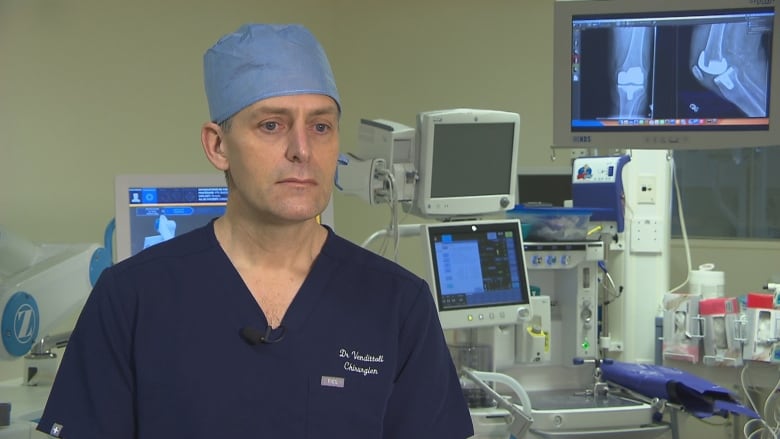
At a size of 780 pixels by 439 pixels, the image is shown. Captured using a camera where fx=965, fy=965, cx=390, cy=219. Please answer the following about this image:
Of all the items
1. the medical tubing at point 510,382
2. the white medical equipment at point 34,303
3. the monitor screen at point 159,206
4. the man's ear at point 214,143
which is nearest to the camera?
the man's ear at point 214,143

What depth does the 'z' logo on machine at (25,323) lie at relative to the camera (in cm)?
243

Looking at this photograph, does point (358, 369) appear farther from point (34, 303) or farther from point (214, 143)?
point (34, 303)

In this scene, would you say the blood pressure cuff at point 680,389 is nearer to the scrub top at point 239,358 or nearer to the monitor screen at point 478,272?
the monitor screen at point 478,272

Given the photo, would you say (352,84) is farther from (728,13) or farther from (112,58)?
(728,13)

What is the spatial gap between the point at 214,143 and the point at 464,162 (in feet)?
5.58

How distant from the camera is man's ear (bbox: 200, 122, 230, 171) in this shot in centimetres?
158

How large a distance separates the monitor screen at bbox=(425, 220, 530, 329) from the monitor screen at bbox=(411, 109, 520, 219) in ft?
0.27

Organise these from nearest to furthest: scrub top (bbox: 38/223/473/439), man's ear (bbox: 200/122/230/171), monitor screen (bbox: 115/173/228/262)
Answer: scrub top (bbox: 38/223/473/439) < man's ear (bbox: 200/122/230/171) < monitor screen (bbox: 115/173/228/262)

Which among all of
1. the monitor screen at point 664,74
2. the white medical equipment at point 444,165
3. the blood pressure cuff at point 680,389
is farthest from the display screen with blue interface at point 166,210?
the blood pressure cuff at point 680,389

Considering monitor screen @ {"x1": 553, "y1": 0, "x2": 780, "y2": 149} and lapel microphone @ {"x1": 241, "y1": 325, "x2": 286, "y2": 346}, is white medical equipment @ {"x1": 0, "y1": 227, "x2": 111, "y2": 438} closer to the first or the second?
lapel microphone @ {"x1": 241, "y1": 325, "x2": 286, "y2": 346}

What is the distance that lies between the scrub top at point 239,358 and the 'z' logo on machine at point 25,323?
103 centimetres

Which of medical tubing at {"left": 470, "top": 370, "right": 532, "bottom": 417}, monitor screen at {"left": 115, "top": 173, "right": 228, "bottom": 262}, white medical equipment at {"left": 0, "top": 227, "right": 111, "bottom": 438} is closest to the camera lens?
white medical equipment at {"left": 0, "top": 227, "right": 111, "bottom": 438}

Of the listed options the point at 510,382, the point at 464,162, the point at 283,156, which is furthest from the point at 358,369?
the point at 464,162

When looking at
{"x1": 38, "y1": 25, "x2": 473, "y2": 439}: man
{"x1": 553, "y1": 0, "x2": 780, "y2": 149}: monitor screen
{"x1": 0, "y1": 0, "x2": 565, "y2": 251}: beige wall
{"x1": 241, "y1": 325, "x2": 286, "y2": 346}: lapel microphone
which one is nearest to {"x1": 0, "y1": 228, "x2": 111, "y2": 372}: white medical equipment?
{"x1": 38, "y1": 25, "x2": 473, "y2": 439}: man
